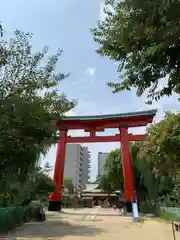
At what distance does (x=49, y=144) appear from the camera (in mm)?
9094

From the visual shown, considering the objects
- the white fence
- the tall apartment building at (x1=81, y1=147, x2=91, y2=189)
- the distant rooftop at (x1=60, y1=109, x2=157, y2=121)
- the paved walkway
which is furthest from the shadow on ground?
the tall apartment building at (x1=81, y1=147, x2=91, y2=189)

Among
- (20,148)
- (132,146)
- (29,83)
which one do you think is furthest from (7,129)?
(132,146)

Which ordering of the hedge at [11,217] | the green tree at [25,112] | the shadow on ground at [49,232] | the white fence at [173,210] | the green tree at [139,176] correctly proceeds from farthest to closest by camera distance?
the green tree at [139,176], the white fence at [173,210], the hedge at [11,217], the shadow on ground at [49,232], the green tree at [25,112]

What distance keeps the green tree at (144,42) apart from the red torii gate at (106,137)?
870 inches

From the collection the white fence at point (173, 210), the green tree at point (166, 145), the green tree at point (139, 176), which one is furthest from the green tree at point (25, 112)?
the green tree at point (139, 176)

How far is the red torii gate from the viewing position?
26.2 m

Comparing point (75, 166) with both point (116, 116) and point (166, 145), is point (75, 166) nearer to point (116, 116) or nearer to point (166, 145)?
point (116, 116)

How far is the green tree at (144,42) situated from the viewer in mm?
3225

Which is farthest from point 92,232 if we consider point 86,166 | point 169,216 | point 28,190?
point 86,166

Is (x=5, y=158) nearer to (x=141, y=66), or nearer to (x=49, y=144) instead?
(x=49, y=144)

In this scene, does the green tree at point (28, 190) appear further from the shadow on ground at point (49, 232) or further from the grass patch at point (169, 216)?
the grass patch at point (169, 216)

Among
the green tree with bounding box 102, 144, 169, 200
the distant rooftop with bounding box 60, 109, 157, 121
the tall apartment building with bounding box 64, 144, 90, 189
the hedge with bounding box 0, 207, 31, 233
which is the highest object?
the tall apartment building with bounding box 64, 144, 90, 189

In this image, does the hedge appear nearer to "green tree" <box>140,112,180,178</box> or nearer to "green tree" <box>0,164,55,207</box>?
"green tree" <box>0,164,55,207</box>

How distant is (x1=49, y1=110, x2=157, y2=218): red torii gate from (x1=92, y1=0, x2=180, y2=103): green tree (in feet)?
72.5
